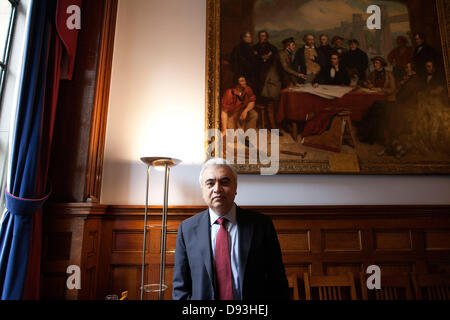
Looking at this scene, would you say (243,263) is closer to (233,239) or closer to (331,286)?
(233,239)

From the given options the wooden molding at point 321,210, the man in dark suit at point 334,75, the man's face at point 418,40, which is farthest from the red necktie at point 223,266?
the man's face at point 418,40

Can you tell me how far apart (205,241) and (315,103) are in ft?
8.90

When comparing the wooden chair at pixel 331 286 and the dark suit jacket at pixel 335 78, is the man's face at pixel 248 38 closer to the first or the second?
the dark suit jacket at pixel 335 78

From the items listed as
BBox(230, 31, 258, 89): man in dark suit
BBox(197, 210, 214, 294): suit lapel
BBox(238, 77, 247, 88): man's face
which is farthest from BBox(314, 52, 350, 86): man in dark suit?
BBox(197, 210, 214, 294): suit lapel

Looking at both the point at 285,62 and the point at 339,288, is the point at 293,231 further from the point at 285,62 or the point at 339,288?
the point at 285,62

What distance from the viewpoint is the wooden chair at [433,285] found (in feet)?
10.8

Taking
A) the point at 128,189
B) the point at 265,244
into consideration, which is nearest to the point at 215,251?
the point at 265,244

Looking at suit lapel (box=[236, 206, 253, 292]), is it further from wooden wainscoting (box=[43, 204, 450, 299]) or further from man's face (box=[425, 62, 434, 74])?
man's face (box=[425, 62, 434, 74])

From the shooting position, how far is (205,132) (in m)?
3.70

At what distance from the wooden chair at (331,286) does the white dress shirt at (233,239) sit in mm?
1782

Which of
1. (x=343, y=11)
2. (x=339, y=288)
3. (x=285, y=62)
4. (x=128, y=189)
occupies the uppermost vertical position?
(x=343, y=11)

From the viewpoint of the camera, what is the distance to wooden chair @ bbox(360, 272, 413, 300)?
3285 mm

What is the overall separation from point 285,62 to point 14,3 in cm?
329

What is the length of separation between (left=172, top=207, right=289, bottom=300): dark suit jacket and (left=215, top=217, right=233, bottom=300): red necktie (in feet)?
0.16
